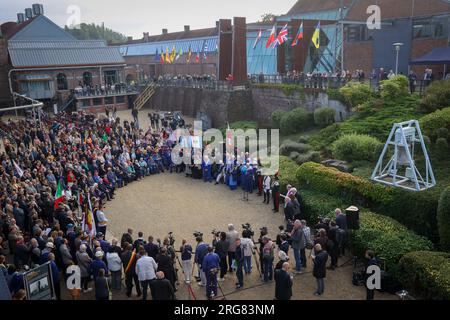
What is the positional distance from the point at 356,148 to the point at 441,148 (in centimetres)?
310

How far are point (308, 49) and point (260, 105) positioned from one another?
229 inches

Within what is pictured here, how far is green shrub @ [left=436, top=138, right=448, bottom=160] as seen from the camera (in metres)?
14.3

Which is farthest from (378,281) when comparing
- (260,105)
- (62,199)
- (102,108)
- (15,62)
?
(15,62)

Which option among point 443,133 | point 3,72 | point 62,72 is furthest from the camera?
point 62,72

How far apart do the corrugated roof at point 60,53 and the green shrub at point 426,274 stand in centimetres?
3866

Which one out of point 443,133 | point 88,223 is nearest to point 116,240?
A: point 88,223

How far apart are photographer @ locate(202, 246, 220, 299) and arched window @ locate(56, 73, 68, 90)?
121 ft

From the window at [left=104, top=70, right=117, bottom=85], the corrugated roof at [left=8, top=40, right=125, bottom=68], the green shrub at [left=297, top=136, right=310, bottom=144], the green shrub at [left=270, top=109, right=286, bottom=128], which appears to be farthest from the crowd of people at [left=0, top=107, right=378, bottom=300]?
the window at [left=104, top=70, right=117, bottom=85]

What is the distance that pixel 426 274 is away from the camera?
29.2 feet

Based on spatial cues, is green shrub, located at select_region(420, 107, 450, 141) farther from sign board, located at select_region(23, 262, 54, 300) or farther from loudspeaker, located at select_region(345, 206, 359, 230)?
sign board, located at select_region(23, 262, 54, 300)

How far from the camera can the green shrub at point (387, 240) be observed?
10.00 m

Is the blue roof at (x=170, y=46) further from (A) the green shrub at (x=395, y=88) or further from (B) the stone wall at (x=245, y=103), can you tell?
(A) the green shrub at (x=395, y=88)

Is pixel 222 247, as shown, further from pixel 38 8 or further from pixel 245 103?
pixel 38 8
